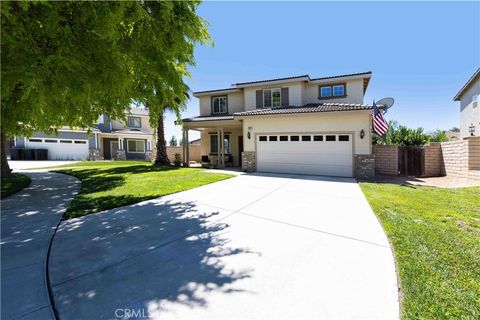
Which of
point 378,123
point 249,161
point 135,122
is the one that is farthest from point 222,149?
point 135,122

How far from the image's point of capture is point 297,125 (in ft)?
42.7

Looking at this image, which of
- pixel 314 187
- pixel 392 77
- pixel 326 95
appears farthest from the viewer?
pixel 392 77

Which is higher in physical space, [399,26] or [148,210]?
[399,26]

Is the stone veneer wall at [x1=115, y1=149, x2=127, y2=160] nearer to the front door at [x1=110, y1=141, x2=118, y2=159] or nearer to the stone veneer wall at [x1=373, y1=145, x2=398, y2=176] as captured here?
the front door at [x1=110, y1=141, x2=118, y2=159]

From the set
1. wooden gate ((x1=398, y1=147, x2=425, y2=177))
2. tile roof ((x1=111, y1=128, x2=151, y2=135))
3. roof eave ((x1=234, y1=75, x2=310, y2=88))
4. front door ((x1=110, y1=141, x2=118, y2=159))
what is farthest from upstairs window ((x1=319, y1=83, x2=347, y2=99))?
front door ((x1=110, y1=141, x2=118, y2=159))

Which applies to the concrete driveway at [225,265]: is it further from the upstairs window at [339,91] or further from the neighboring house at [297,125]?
the upstairs window at [339,91]

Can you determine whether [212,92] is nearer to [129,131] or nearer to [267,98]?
[267,98]

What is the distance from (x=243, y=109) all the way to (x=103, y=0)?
14.6 metres

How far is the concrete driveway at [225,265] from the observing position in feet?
7.89

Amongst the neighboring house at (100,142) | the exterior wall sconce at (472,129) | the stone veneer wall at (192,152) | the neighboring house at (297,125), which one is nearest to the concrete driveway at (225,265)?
the neighboring house at (297,125)

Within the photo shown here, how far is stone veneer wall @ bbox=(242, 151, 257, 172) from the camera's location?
47.0ft

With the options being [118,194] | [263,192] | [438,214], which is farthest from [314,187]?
[118,194]

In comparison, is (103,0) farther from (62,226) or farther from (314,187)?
(314,187)

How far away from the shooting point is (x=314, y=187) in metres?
9.16
